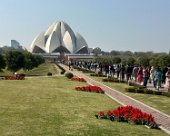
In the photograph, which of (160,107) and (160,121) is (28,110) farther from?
(160,107)

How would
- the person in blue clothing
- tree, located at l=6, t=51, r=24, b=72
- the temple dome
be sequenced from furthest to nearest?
1. the temple dome
2. tree, located at l=6, t=51, r=24, b=72
3. the person in blue clothing

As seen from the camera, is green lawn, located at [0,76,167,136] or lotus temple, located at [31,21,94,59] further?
lotus temple, located at [31,21,94,59]

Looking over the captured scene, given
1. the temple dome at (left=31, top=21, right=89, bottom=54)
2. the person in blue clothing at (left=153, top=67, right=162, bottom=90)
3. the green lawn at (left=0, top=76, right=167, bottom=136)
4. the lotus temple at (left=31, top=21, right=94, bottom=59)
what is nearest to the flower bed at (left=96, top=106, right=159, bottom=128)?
the green lawn at (left=0, top=76, right=167, bottom=136)

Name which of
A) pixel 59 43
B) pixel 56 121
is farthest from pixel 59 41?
pixel 56 121

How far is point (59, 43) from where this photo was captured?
96938 millimetres

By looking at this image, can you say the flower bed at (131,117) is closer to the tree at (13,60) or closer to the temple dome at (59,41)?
the tree at (13,60)

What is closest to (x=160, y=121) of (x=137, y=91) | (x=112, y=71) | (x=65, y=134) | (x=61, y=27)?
(x=65, y=134)

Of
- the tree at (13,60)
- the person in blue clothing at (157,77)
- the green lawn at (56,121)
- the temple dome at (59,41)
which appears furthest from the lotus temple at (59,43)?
the green lawn at (56,121)

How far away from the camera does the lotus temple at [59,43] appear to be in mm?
96075

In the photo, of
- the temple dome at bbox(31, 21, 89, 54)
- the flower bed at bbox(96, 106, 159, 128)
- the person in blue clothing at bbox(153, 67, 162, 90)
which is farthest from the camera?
the temple dome at bbox(31, 21, 89, 54)

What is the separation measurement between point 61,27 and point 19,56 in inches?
2579

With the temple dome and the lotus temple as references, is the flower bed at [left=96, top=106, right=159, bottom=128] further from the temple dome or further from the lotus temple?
the temple dome

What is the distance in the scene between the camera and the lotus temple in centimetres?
9607

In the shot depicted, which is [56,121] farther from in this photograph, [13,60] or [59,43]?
[59,43]
